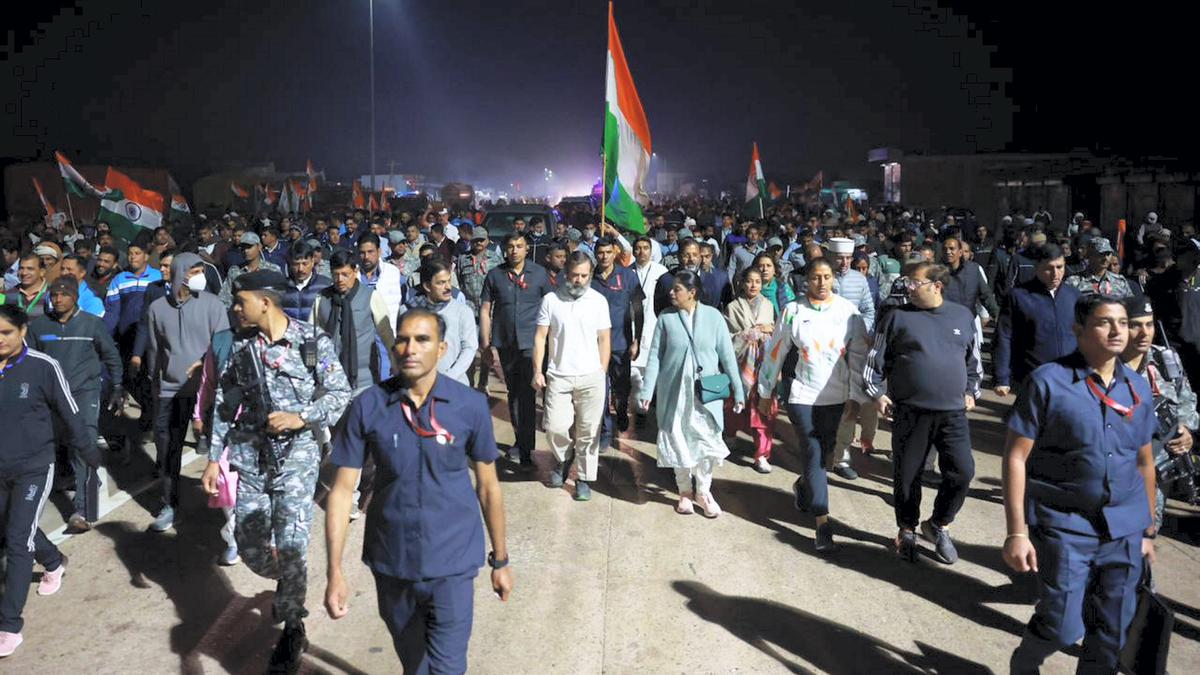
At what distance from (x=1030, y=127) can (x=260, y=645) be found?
185ft

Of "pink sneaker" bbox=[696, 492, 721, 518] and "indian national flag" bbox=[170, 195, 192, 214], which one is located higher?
"indian national flag" bbox=[170, 195, 192, 214]

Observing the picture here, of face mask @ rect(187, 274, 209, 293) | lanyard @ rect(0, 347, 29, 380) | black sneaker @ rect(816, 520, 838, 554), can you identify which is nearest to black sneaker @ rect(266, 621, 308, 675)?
lanyard @ rect(0, 347, 29, 380)

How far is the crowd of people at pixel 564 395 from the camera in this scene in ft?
12.2

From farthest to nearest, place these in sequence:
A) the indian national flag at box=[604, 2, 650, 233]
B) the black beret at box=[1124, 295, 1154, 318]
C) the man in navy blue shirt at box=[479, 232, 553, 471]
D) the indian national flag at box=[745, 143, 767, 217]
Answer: the indian national flag at box=[745, 143, 767, 217] < the indian national flag at box=[604, 2, 650, 233] < the man in navy blue shirt at box=[479, 232, 553, 471] < the black beret at box=[1124, 295, 1154, 318]

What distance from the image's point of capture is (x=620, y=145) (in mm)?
10367

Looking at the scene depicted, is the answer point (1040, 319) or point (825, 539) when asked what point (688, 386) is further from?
point (1040, 319)

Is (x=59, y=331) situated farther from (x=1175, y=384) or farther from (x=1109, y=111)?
(x=1109, y=111)

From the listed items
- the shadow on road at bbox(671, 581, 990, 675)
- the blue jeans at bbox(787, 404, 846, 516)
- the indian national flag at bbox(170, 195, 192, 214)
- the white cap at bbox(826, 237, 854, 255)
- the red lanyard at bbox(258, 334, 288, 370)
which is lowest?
the shadow on road at bbox(671, 581, 990, 675)

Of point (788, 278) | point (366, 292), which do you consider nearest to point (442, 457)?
point (366, 292)

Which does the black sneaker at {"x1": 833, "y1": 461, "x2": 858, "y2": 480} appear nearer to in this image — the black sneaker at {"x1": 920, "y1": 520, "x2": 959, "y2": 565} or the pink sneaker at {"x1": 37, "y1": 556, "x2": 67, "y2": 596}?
the black sneaker at {"x1": 920, "y1": 520, "x2": 959, "y2": 565}

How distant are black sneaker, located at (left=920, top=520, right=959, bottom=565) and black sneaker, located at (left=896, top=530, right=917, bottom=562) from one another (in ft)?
0.52

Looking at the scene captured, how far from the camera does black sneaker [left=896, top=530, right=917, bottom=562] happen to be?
20.1ft

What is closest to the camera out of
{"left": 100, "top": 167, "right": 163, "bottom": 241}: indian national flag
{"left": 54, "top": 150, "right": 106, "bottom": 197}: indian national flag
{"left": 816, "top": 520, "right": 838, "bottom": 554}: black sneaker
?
{"left": 816, "top": 520, "right": 838, "bottom": 554}: black sneaker

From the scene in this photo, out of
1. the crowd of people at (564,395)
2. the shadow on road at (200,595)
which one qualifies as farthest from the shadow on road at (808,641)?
the shadow on road at (200,595)
